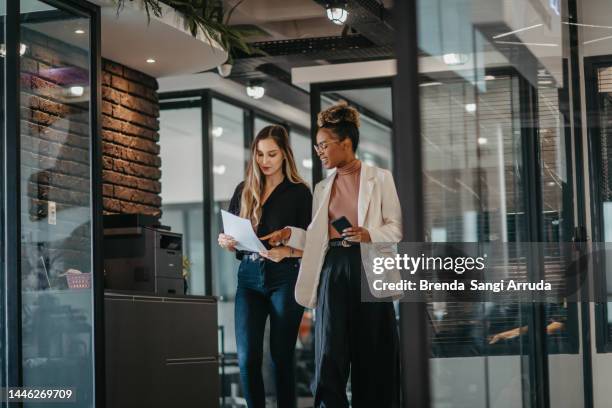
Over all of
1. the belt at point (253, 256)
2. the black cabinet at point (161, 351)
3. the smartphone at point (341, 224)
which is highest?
the smartphone at point (341, 224)

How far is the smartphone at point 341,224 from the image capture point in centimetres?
451

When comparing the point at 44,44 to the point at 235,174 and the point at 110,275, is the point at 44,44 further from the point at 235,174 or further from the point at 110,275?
the point at 235,174

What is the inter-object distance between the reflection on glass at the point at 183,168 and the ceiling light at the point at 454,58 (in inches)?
253

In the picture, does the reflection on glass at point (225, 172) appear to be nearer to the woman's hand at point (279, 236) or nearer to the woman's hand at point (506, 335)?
the woman's hand at point (279, 236)

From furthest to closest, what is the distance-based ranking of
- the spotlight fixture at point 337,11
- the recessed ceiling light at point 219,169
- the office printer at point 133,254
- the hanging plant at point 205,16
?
the recessed ceiling light at point 219,169, the spotlight fixture at point 337,11, the office printer at point 133,254, the hanging plant at point 205,16

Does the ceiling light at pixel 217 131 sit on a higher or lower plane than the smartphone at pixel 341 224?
higher

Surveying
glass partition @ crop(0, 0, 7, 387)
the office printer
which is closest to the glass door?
glass partition @ crop(0, 0, 7, 387)

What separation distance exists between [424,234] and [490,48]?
633 millimetres

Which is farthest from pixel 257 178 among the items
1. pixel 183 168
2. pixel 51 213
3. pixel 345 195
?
pixel 183 168

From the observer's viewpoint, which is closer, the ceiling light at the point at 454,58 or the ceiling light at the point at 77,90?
the ceiling light at the point at 454,58

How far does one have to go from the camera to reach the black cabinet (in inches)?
219

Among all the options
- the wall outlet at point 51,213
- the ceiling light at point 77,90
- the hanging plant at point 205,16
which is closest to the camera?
the wall outlet at point 51,213

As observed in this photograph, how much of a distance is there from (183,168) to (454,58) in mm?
6734

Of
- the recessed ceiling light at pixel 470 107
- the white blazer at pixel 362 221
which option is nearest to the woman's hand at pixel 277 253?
the white blazer at pixel 362 221
